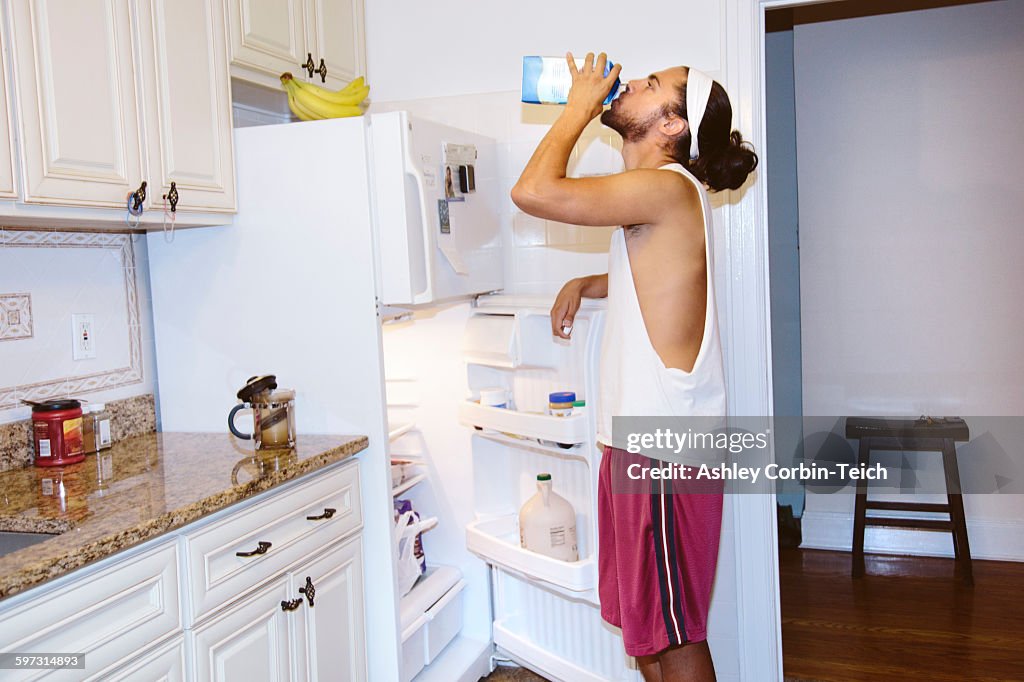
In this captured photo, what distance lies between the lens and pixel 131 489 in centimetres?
172

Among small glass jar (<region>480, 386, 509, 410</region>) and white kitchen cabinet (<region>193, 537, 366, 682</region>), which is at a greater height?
small glass jar (<region>480, 386, 509, 410</region>)

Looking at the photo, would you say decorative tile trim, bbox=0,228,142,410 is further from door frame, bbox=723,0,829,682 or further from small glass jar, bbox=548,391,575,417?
door frame, bbox=723,0,829,682

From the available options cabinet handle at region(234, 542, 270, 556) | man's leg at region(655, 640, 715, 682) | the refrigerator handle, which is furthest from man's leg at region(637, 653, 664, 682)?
the refrigerator handle

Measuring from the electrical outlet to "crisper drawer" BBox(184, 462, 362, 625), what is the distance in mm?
720

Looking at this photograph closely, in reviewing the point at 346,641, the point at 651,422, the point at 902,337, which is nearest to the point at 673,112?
the point at 651,422

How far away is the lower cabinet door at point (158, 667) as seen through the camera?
1.43m

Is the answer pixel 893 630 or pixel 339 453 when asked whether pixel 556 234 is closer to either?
pixel 339 453

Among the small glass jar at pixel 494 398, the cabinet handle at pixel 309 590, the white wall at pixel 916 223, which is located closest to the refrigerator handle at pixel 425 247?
the small glass jar at pixel 494 398

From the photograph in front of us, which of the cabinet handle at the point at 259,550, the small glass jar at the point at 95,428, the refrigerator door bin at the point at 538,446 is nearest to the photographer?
the cabinet handle at the point at 259,550

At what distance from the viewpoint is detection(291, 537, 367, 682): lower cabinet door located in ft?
6.38

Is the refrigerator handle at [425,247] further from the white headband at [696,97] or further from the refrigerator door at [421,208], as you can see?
the white headband at [696,97]

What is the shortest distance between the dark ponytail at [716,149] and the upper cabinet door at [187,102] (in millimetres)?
1121

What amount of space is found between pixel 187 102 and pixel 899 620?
287 centimetres

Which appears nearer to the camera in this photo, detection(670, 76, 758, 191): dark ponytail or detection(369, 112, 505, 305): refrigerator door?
detection(670, 76, 758, 191): dark ponytail
